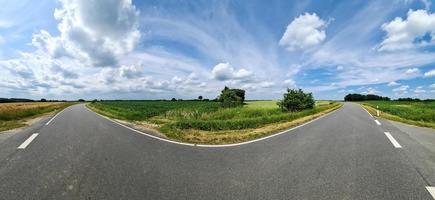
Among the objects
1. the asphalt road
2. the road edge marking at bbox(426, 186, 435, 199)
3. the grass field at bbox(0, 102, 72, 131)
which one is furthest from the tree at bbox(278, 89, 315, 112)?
the road edge marking at bbox(426, 186, 435, 199)

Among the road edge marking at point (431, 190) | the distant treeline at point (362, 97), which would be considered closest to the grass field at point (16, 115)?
the road edge marking at point (431, 190)

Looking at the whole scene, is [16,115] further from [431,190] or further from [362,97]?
[362,97]

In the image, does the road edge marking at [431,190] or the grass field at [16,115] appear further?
the grass field at [16,115]

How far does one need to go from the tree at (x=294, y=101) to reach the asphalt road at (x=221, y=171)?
27742 mm

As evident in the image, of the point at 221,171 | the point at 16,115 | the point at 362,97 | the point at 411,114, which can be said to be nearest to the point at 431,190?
the point at 221,171

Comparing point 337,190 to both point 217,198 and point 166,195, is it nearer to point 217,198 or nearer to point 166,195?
point 217,198

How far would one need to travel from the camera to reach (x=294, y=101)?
35.6 m

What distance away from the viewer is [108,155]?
7.07 meters

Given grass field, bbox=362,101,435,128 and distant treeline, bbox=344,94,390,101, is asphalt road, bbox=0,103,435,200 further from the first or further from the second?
distant treeline, bbox=344,94,390,101

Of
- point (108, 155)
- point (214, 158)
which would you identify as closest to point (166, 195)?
point (214, 158)

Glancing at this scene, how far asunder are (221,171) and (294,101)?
32.1 meters

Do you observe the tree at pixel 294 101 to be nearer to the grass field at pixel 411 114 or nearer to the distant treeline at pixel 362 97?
the grass field at pixel 411 114

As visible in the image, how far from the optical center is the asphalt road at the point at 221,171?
4.18 m

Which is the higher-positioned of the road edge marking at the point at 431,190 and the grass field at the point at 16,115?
the grass field at the point at 16,115
